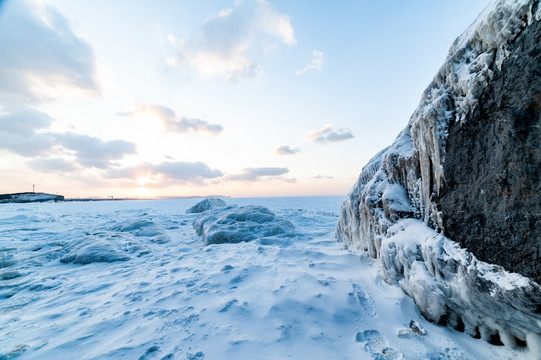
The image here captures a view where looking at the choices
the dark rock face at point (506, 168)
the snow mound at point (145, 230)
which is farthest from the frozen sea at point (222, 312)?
the snow mound at point (145, 230)

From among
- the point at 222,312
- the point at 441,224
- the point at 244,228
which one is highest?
the point at 441,224

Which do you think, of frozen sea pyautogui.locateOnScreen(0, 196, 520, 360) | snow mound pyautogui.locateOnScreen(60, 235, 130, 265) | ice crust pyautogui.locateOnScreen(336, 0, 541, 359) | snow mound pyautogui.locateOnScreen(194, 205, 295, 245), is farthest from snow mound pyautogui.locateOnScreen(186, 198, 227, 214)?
ice crust pyautogui.locateOnScreen(336, 0, 541, 359)

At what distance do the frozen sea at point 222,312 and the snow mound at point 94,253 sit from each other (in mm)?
Answer: 408

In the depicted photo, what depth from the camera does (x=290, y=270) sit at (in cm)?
Result: 428

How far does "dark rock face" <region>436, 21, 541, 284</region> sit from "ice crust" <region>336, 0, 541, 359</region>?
0.45 ft

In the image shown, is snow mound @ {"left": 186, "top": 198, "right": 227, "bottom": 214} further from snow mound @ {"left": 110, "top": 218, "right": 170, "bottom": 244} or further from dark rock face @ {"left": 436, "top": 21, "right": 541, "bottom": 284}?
dark rock face @ {"left": 436, "top": 21, "right": 541, "bottom": 284}

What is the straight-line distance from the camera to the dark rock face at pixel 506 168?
6.24ft

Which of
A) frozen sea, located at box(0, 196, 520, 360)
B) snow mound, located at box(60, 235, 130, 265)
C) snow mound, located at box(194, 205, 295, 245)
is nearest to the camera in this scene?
frozen sea, located at box(0, 196, 520, 360)

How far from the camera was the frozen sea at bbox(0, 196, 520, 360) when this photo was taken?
2268 millimetres

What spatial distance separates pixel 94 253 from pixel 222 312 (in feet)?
17.6

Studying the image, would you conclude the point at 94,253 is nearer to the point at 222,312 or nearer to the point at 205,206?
the point at 222,312

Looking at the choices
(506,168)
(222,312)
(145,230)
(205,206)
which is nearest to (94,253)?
(145,230)

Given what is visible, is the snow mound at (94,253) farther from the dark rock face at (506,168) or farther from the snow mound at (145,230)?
the dark rock face at (506,168)

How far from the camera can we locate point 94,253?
19.7ft
